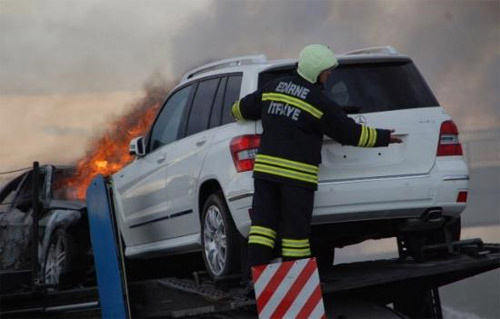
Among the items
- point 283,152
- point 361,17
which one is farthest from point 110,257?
point 361,17

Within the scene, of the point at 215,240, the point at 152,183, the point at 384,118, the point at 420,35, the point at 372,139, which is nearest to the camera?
the point at 372,139

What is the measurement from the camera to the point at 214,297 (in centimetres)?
578

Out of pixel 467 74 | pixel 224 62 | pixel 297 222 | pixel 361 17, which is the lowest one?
pixel 297 222

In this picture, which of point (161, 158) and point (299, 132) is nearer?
point (299, 132)

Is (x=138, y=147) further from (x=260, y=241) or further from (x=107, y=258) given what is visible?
(x=260, y=241)

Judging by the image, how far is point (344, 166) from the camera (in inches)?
245

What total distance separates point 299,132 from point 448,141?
3.87 feet

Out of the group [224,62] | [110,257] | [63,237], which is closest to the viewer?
[110,257]

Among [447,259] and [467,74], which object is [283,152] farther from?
[467,74]

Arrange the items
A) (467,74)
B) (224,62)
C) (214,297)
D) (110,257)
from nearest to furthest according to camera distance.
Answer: (214,297) < (110,257) < (224,62) < (467,74)

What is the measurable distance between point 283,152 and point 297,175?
172mm

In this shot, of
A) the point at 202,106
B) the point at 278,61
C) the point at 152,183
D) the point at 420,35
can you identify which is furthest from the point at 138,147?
the point at 420,35

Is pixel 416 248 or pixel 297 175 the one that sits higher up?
pixel 297 175

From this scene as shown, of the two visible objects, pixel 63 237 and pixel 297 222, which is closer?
pixel 297 222
